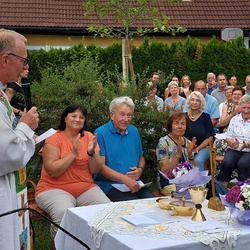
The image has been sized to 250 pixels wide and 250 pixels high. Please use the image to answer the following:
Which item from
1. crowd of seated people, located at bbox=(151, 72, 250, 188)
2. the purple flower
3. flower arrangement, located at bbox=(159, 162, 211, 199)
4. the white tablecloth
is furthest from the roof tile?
the purple flower

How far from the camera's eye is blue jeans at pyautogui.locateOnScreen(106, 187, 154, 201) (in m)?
5.30

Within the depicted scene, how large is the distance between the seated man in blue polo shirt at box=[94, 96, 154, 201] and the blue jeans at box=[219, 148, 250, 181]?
193cm

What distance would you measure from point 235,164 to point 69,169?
2.85 m

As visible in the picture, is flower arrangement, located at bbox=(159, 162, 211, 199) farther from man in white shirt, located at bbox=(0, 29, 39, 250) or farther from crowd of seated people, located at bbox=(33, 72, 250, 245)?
man in white shirt, located at bbox=(0, 29, 39, 250)

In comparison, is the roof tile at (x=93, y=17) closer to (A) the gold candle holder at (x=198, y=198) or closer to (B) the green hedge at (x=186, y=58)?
(B) the green hedge at (x=186, y=58)

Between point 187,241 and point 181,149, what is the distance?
257cm

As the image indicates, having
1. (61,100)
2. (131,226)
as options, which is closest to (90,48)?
(61,100)

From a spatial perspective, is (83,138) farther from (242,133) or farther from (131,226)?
(242,133)

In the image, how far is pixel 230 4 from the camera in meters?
22.4

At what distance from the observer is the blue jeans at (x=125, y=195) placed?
530cm

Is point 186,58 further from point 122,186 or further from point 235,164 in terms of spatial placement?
point 122,186

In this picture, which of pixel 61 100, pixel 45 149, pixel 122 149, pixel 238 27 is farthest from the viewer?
pixel 238 27

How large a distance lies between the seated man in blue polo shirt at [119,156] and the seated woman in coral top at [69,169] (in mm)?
171

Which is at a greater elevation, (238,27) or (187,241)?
(238,27)
